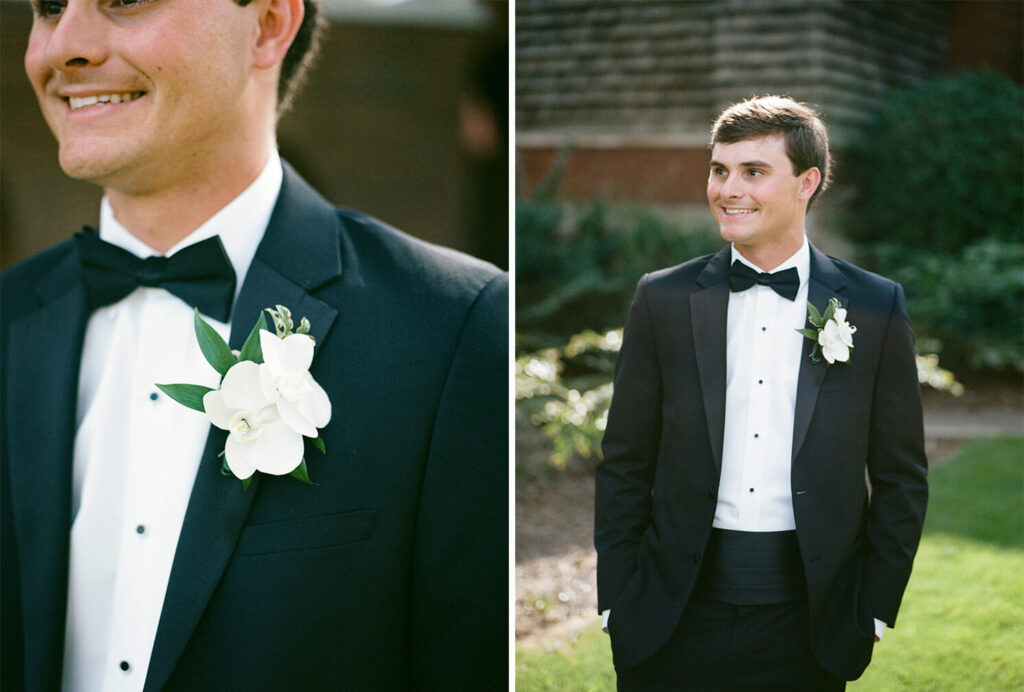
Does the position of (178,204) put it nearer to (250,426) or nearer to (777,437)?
(250,426)

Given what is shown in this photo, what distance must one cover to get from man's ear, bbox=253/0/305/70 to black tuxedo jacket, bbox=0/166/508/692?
0.83 ft

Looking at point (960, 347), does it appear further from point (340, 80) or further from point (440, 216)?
point (340, 80)

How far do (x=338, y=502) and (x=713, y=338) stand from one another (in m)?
0.82

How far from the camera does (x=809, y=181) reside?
67.6 inches

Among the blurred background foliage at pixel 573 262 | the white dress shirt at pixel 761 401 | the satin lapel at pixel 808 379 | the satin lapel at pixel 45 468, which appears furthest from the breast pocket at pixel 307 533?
the blurred background foliage at pixel 573 262

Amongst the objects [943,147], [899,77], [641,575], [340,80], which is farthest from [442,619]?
[943,147]

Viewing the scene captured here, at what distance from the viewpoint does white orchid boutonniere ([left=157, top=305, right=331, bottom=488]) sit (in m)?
1.64

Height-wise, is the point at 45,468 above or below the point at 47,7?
below

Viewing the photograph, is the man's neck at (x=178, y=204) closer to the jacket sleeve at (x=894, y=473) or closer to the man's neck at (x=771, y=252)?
the man's neck at (x=771, y=252)

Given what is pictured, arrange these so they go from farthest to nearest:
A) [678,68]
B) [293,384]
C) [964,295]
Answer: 1. [678,68]
2. [964,295]
3. [293,384]

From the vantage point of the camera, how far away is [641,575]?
6.07ft

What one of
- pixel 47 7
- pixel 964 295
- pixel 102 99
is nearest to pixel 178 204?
pixel 102 99

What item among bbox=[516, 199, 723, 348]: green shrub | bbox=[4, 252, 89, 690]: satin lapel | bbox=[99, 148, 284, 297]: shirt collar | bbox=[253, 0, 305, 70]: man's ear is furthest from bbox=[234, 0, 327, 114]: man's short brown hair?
bbox=[516, 199, 723, 348]: green shrub

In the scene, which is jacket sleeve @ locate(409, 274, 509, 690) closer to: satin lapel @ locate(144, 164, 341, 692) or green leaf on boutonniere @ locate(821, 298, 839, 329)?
satin lapel @ locate(144, 164, 341, 692)
